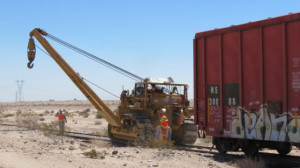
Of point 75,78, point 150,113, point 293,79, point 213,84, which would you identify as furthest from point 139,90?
point 293,79

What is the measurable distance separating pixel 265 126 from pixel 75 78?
40.6 ft

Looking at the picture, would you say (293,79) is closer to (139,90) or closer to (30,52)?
(139,90)

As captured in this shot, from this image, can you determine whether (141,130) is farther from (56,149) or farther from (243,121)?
(243,121)

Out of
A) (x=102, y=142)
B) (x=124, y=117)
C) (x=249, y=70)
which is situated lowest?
(x=102, y=142)

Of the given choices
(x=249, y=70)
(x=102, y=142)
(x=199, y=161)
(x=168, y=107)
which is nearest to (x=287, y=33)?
(x=249, y=70)

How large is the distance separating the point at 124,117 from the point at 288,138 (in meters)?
9.05

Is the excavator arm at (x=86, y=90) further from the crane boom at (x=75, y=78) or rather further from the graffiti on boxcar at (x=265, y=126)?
the graffiti on boxcar at (x=265, y=126)

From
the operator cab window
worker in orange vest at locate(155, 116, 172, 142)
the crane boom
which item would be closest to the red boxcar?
worker in orange vest at locate(155, 116, 172, 142)

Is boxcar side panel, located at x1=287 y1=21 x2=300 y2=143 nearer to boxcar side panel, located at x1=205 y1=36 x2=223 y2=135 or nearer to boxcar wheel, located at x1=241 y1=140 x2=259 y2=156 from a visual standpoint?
boxcar wheel, located at x1=241 y1=140 x2=259 y2=156

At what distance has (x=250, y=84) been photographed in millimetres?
10422

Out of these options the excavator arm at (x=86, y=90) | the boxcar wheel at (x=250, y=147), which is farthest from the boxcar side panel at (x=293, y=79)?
the excavator arm at (x=86, y=90)

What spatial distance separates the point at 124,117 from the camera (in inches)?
674

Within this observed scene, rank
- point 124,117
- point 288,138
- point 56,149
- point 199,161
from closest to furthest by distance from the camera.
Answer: point 288,138 < point 199,161 < point 56,149 < point 124,117

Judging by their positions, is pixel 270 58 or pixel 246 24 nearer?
pixel 270 58
